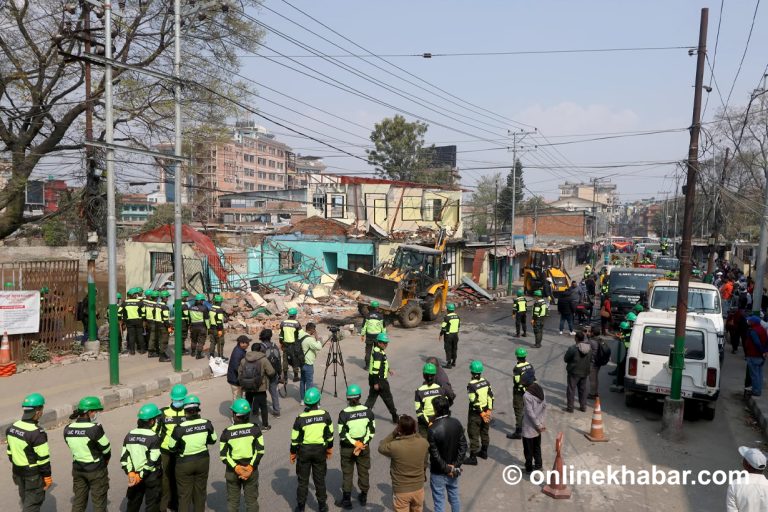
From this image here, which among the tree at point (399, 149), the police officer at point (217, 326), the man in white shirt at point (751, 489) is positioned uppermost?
the tree at point (399, 149)

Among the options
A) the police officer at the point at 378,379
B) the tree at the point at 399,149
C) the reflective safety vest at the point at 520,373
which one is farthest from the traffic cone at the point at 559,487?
the tree at the point at 399,149

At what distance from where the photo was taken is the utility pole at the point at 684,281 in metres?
9.43

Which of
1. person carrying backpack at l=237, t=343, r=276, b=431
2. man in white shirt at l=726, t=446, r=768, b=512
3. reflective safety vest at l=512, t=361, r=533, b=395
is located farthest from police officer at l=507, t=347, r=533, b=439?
person carrying backpack at l=237, t=343, r=276, b=431

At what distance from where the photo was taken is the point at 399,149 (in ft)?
174

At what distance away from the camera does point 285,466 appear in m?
7.94

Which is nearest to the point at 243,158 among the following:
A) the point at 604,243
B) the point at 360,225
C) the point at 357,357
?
the point at 604,243

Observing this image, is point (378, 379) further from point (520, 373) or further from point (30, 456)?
point (30, 456)

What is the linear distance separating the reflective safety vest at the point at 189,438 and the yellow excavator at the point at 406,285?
1307 cm

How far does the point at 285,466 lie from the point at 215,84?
14.4 metres

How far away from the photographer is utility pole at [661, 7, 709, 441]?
9430mm

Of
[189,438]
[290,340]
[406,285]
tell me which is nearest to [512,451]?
[290,340]

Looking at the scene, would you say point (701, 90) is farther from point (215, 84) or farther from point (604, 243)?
point (604, 243)

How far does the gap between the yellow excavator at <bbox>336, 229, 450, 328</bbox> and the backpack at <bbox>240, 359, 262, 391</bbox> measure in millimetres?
10233

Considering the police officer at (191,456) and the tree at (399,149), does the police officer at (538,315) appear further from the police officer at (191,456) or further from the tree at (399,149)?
the tree at (399,149)
